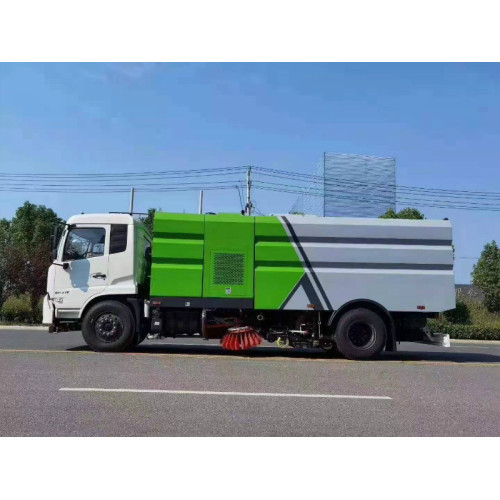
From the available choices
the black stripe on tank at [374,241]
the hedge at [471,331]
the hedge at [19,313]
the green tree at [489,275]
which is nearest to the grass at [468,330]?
the hedge at [471,331]

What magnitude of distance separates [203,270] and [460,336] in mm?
14452

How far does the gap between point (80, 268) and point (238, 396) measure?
224 inches

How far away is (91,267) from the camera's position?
1117 cm

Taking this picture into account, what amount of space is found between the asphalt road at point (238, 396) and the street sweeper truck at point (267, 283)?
60cm

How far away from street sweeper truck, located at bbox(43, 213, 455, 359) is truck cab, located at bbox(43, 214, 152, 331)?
22 mm

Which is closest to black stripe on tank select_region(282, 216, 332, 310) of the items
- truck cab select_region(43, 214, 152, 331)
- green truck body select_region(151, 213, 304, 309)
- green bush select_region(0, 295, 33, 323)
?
Answer: green truck body select_region(151, 213, 304, 309)

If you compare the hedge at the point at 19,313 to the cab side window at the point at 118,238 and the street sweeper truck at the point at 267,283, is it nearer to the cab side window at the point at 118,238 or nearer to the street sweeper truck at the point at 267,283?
the street sweeper truck at the point at 267,283

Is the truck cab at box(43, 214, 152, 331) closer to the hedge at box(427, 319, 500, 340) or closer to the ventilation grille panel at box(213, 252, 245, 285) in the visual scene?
the ventilation grille panel at box(213, 252, 245, 285)

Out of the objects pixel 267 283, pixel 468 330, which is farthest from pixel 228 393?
pixel 468 330

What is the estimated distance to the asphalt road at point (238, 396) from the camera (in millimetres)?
5363

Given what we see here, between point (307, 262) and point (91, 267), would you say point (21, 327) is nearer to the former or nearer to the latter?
point (91, 267)

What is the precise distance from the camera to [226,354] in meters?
11.8

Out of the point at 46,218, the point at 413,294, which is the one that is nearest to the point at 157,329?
the point at 413,294

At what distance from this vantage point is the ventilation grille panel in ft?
36.0
